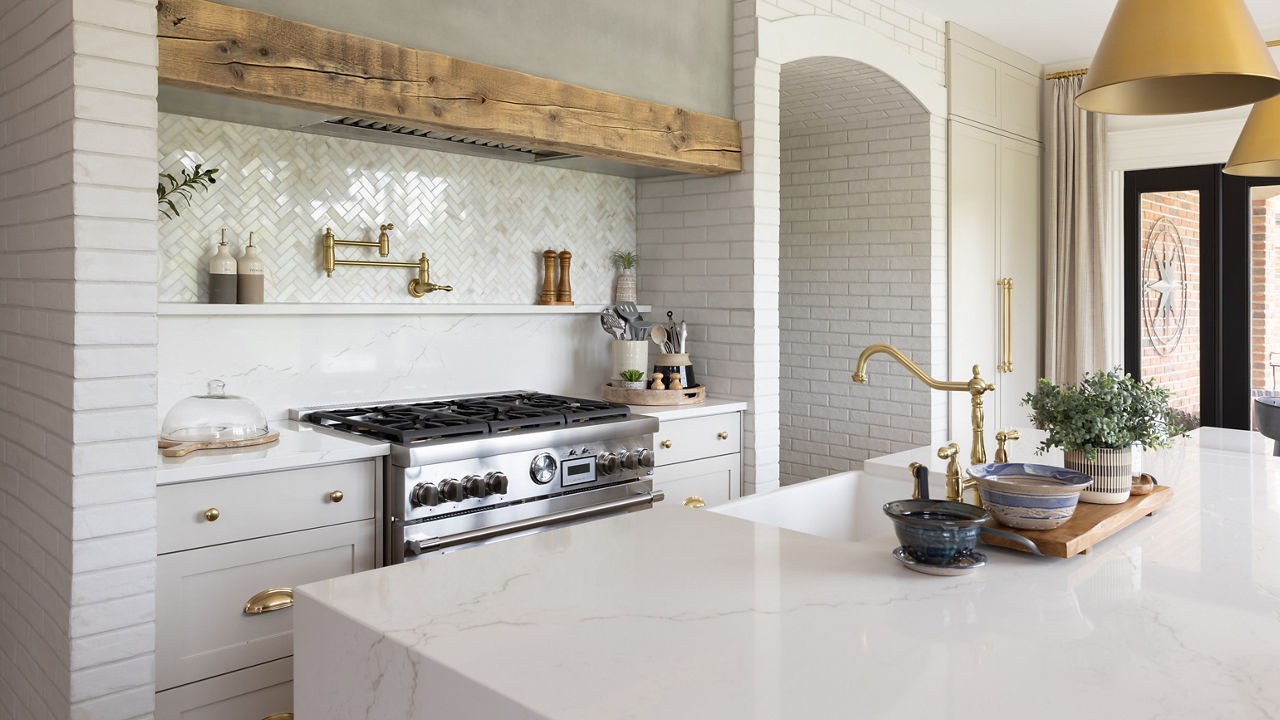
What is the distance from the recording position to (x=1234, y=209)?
552cm

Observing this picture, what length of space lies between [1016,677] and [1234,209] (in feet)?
18.0

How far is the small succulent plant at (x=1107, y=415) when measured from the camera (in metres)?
1.84

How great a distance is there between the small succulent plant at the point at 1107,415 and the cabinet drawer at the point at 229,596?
189 cm

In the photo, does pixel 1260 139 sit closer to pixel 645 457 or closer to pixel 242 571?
pixel 645 457

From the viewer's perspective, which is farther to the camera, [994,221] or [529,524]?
[994,221]

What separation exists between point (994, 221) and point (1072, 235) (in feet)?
2.12

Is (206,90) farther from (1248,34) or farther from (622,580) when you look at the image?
(1248,34)

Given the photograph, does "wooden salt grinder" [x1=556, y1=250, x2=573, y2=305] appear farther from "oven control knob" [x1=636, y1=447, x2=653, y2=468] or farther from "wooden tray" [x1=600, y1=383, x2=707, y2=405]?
"oven control knob" [x1=636, y1=447, x2=653, y2=468]

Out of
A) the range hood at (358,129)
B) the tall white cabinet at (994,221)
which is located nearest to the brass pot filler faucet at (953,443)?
the range hood at (358,129)

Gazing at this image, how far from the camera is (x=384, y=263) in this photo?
11.4 feet

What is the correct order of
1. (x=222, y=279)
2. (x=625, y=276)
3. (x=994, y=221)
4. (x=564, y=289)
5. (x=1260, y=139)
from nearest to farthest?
(x=1260, y=139)
(x=222, y=279)
(x=564, y=289)
(x=625, y=276)
(x=994, y=221)

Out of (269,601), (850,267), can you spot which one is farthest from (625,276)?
(269,601)

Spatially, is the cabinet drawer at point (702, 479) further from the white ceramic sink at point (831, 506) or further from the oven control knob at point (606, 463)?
the white ceramic sink at point (831, 506)

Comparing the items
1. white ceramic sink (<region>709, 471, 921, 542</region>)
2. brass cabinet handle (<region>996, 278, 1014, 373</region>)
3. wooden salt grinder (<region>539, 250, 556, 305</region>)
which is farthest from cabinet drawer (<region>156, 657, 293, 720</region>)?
brass cabinet handle (<region>996, 278, 1014, 373</region>)
